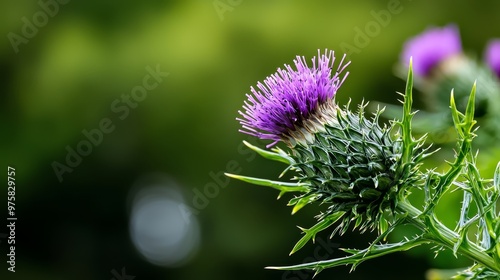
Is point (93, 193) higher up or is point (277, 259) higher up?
point (93, 193)

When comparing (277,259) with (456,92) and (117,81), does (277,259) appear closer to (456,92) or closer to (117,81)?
(117,81)

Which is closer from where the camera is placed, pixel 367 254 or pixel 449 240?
pixel 367 254

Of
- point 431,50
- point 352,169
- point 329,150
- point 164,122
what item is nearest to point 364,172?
point 352,169

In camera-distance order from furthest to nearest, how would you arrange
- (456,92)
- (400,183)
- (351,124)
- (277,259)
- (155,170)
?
(155,170), (277,259), (456,92), (351,124), (400,183)

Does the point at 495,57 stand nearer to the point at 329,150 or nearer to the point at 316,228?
the point at 329,150

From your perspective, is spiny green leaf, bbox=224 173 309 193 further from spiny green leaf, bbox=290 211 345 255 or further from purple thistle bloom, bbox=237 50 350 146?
purple thistle bloom, bbox=237 50 350 146

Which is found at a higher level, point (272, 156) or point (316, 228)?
point (272, 156)

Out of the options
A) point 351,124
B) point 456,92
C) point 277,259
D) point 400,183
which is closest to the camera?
point 400,183

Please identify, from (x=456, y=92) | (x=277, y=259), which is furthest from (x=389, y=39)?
(x=456, y=92)
